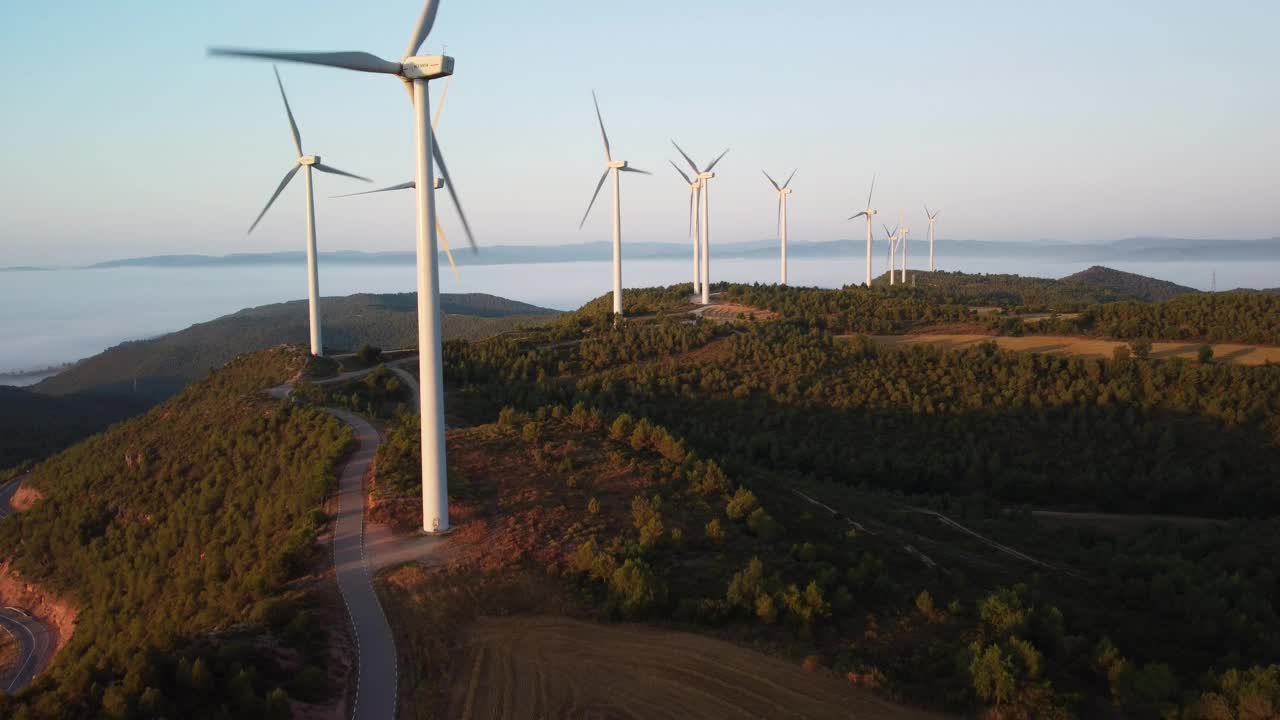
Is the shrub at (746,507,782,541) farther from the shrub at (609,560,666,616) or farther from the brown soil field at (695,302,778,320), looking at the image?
the brown soil field at (695,302,778,320)

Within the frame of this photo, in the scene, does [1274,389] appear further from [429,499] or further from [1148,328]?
[429,499]

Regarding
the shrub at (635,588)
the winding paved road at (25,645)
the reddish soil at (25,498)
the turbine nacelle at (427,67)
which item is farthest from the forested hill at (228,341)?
the shrub at (635,588)

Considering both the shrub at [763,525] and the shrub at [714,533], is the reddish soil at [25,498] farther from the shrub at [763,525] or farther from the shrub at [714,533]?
the shrub at [763,525]

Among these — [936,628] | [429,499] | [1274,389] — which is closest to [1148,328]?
[1274,389]

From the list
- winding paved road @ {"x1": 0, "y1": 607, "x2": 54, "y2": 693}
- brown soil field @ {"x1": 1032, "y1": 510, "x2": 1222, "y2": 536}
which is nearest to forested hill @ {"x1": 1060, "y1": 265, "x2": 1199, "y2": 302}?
brown soil field @ {"x1": 1032, "y1": 510, "x2": 1222, "y2": 536}

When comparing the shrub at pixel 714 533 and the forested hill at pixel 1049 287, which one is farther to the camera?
the forested hill at pixel 1049 287
